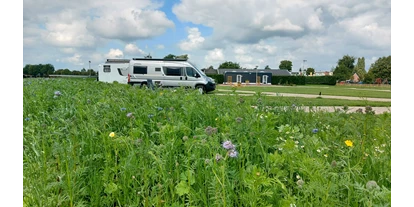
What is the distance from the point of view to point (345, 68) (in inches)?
3278

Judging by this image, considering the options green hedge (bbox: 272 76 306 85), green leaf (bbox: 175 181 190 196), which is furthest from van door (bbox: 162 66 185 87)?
green hedge (bbox: 272 76 306 85)

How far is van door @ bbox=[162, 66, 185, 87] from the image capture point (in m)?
21.0

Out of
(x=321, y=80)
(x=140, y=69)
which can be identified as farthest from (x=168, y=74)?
(x=321, y=80)

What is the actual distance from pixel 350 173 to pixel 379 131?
0.78 metres

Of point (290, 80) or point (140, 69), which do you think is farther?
point (290, 80)

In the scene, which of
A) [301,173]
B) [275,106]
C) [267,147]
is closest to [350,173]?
[301,173]

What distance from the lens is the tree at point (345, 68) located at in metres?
79.2

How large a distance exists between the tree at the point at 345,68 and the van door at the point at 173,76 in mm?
61298

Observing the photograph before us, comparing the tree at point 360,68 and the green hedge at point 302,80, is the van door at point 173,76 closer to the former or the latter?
the green hedge at point 302,80

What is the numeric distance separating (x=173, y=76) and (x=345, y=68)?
244ft

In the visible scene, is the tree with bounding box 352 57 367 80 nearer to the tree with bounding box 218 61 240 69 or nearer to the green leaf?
the tree with bounding box 218 61 240 69

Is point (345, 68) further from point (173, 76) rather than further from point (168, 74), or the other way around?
point (173, 76)
